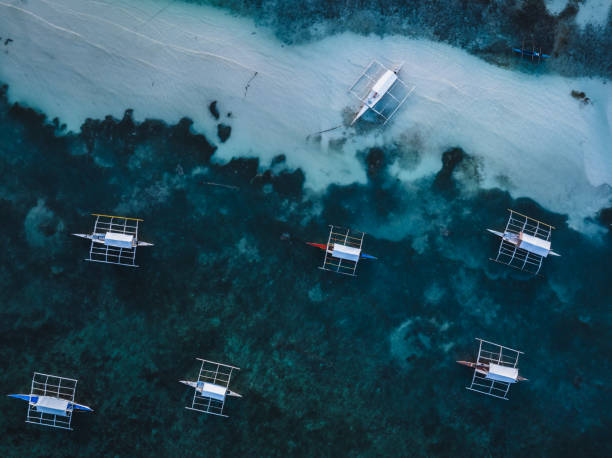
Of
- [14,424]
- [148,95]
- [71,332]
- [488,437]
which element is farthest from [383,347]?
[14,424]

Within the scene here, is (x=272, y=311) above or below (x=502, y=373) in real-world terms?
above

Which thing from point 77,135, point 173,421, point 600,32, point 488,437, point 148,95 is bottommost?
point 173,421

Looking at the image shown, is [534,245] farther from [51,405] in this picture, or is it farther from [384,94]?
[51,405]

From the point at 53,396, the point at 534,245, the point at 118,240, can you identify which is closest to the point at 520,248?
the point at 534,245

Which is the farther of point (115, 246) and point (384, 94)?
point (384, 94)

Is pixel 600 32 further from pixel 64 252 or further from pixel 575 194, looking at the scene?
pixel 64 252

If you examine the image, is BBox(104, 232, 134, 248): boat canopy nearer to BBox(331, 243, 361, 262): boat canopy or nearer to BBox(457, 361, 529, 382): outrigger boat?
BBox(331, 243, 361, 262): boat canopy

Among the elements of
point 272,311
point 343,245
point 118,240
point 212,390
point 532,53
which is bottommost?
point 212,390
